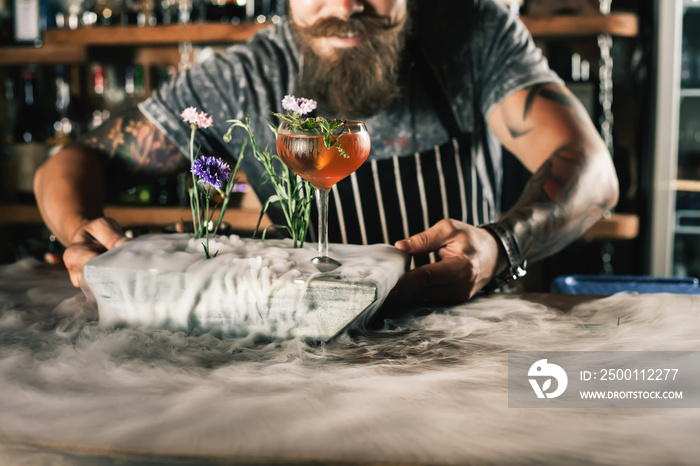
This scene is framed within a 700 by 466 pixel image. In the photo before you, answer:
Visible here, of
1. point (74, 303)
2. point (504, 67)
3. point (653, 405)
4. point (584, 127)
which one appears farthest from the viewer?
point (504, 67)

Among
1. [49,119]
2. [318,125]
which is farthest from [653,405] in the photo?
[49,119]

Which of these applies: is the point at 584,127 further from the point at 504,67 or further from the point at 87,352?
the point at 87,352

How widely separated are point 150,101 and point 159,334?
2.92 ft

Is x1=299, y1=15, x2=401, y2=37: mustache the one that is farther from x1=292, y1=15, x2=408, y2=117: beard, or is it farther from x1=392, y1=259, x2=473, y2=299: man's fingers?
x1=392, y1=259, x2=473, y2=299: man's fingers

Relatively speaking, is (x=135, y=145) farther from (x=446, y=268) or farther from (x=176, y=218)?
(x=176, y=218)

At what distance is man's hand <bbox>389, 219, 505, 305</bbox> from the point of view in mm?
968

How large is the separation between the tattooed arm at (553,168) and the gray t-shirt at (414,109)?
0.12 metres

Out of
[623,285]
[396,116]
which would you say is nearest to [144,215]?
[396,116]

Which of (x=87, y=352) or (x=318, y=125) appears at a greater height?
(x=318, y=125)

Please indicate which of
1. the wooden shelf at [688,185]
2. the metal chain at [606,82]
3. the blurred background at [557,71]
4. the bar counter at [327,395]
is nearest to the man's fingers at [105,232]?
the bar counter at [327,395]

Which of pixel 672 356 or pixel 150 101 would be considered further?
pixel 150 101

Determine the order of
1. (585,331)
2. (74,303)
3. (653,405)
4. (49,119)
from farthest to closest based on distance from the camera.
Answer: (49,119) < (74,303) < (585,331) < (653,405)

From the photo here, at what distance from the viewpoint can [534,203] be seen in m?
1.25

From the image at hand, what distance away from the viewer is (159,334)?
833 mm
